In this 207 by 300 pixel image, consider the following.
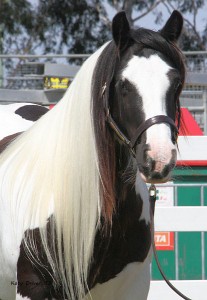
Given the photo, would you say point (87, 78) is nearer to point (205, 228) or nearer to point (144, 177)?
Result: point (144, 177)

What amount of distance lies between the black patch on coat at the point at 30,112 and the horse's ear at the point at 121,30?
5.37 feet

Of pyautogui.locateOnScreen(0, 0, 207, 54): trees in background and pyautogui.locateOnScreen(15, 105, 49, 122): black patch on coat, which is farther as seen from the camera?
pyautogui.locateOnScreen(0, 0, 207, 54): trees in background

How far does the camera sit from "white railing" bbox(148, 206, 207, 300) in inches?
197

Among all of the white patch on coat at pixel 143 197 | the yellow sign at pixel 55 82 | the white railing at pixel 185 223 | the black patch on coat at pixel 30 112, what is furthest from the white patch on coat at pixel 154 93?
the yellow sign at pixel 55 82

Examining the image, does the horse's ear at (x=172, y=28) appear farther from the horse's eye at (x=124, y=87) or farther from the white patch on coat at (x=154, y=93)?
the horse's eye at (x=124, y=87)

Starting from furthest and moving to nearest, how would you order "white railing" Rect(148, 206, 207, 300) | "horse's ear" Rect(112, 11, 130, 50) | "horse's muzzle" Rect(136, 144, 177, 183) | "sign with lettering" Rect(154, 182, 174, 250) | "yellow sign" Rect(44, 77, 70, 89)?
"yellow sign" Rect(44, 77, 70, 89) → "sign with lettering" Rect(154, 182, 174, 250) → "white railing" Rect(148, 206, 207, 300) → "horse's ear" Rect(112, 11, 130, 50) → "horse's muzzle" Rect(136, 144, 177, 183)

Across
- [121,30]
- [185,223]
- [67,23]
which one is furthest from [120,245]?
[67,23]

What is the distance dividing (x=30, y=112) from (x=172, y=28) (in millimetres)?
1747

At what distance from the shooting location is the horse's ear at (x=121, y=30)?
322 centimetres

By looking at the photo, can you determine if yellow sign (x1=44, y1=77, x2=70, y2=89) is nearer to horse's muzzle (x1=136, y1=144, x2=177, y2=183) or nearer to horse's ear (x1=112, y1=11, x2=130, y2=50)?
horse's ear (x1=112, y1=11, x2=130, y2=50)

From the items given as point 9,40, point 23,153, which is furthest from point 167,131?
point 9,40

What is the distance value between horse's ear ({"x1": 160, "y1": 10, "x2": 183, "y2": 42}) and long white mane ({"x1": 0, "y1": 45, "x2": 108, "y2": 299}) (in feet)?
1.00

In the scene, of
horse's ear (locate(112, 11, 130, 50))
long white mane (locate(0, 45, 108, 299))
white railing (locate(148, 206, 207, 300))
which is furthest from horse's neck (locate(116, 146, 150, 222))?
white railing (locate(148, 206, 207, 300))

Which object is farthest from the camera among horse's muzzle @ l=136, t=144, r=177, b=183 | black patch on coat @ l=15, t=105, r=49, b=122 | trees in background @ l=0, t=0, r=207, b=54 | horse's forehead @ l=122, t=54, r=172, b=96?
trees in background @ l=0, t=0, r=207, b=54
